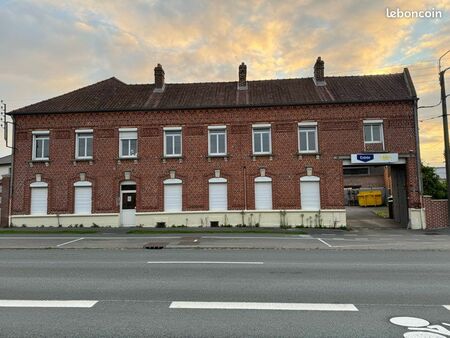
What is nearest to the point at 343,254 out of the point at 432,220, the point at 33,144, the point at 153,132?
the point at 432,220

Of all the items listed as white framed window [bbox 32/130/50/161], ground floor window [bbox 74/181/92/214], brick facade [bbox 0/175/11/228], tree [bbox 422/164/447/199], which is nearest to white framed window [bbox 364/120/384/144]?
tree [bbox 422/164/447/199]

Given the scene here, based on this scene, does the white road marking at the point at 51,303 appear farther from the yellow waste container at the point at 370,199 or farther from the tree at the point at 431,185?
the yellow waste container at the point at 370,199

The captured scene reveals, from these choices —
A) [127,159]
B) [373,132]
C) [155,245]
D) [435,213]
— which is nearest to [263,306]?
[155,245]

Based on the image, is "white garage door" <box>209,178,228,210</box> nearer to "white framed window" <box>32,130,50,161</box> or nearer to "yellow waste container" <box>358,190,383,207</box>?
"white framed window" <box>32,130,50,161</box>

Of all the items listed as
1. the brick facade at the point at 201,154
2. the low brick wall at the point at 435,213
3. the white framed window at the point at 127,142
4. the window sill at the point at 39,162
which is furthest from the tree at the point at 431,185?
the window sill at the point at 39,162

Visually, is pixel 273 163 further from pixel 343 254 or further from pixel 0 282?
pixel 0 282

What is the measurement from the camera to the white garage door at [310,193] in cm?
2186

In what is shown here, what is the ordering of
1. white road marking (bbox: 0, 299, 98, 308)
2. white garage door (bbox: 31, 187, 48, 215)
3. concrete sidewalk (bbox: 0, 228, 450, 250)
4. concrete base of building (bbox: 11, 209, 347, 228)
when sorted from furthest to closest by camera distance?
white garage door (bbox: 31, 187, 48, 215) → concrete base of building (bbox: 11, 209, 347, 228) → concrete sidewalk (bbox: 0, 228, 450, 250) → white road marking (bbox: 0, 299, 98, 308)

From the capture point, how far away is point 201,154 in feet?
73.5

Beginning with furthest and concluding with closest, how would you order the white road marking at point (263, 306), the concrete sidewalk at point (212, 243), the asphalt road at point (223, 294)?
the concrete sidewalk at point (212, 243)
the white road marking at point (263, 306)
the asphalt road at point (223, 294)

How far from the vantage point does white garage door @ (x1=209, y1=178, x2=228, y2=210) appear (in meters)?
22.1

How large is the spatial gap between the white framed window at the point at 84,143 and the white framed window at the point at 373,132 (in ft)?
56.7

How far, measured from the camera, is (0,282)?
7.67m

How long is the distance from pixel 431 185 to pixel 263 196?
11.7 m
